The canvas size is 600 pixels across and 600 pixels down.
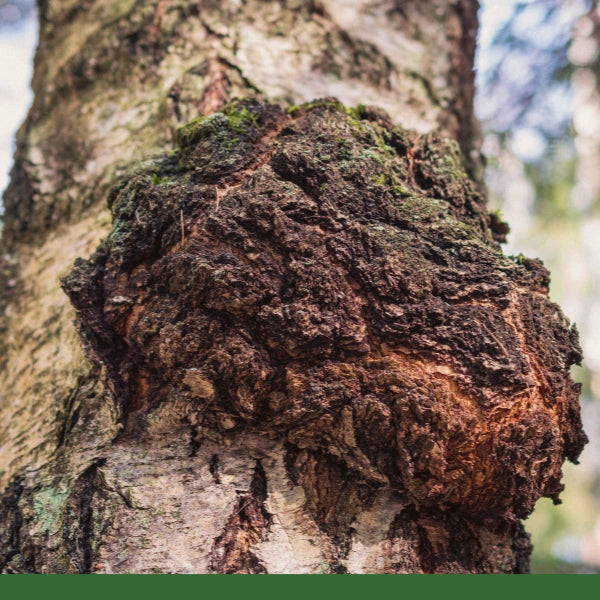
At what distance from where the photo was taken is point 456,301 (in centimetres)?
98

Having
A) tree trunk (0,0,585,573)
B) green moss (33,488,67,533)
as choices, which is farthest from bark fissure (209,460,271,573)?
green moss (33,488,67,533)

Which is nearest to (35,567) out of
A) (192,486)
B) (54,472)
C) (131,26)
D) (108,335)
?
(54,472)

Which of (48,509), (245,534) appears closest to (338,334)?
(245,534)

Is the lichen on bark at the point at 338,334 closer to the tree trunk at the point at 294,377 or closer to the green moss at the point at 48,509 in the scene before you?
the tree trunk at the point at 294,377

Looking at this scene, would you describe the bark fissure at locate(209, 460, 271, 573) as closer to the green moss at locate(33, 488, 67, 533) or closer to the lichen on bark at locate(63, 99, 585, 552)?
the lichen on bark at locate(63, 99, 585, 552)

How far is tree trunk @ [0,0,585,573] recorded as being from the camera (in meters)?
0.91

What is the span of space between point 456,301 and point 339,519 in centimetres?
40

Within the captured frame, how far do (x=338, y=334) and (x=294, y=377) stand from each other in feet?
0.33

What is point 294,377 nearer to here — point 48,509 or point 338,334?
point 338,334

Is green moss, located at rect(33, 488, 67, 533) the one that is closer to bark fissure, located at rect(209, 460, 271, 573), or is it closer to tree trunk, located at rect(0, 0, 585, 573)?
tree trunk, located at rect(0, 0, 585, 573)

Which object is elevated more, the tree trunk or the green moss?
the tree trunk

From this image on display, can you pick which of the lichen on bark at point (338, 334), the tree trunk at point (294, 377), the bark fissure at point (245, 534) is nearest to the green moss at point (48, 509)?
the tree trunk at point (294, 377)

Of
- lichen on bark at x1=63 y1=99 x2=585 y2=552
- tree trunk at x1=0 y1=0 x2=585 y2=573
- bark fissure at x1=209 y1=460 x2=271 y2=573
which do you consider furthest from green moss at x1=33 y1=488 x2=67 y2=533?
bark fissure at x1=209 y1=460 x2=271 y2=573

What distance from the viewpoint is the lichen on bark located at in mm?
918
